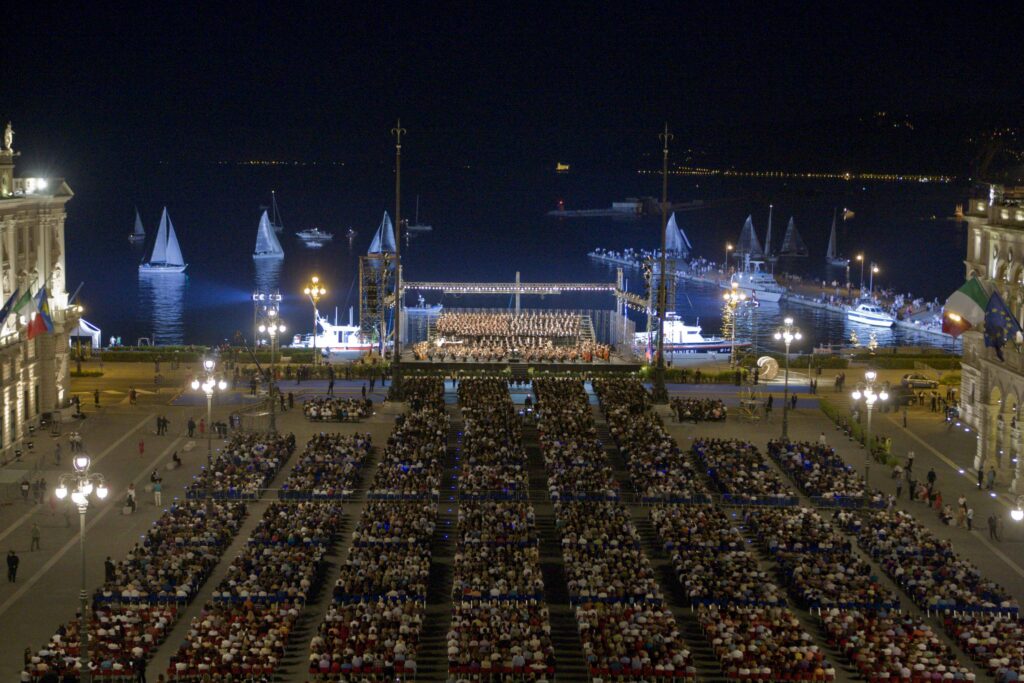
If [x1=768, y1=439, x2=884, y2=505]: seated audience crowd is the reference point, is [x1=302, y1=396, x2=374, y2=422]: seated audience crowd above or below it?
above

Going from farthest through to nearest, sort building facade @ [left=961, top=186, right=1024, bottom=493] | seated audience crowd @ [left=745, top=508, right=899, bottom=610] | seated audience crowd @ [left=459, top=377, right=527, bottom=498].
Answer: building facade @ [left=961, top=186, right=1024, bottom=493]
seated audience crowd @ [left=459, top=377, right=527, bottom=498]
seated audience crowd @ [left=745, top=508, right=899, bottom=610]

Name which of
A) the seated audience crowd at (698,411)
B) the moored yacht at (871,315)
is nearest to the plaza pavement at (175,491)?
the seated audience crowd at (698,411)

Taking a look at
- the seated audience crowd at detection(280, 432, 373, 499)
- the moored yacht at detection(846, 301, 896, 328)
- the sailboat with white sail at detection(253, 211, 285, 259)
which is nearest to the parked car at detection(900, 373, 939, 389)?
the seated audience crowd at detection(280, 432, 373, 499)

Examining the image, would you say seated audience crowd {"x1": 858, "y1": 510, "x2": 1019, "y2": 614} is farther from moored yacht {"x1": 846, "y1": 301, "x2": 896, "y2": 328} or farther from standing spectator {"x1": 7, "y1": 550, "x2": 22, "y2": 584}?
moored yacht {"x1": 846, "y1": 301, "x2": 896, "y2": 328}

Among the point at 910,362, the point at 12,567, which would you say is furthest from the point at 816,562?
the point at 910,362

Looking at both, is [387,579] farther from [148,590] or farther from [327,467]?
[327,467]
